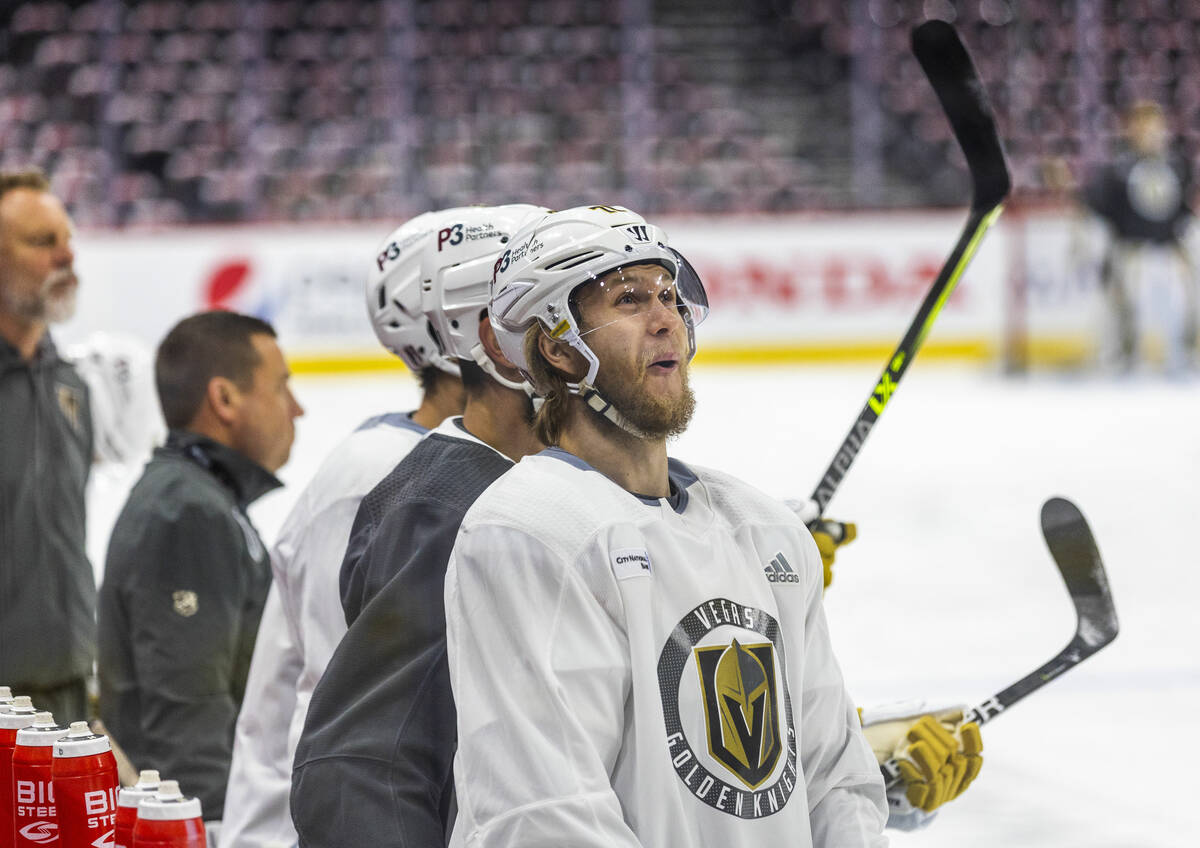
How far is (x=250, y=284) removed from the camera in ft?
37.1

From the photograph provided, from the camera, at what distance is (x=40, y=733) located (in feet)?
5.95

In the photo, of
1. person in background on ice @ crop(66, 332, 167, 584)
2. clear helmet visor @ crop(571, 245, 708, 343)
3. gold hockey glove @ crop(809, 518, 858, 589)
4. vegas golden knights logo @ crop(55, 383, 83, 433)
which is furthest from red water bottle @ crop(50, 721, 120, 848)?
person in background on ice @ crop(66, 332, 167, 584)

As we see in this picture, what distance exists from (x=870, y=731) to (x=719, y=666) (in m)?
0.72

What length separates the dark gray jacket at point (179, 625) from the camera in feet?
8.09

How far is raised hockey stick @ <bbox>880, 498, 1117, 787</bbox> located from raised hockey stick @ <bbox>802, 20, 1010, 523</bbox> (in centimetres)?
30

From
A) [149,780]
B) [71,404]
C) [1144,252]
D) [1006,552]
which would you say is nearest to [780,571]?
[149,780]

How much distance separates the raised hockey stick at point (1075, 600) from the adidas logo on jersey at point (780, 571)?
1.97 ft

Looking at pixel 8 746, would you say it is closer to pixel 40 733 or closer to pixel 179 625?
pixel 40 733

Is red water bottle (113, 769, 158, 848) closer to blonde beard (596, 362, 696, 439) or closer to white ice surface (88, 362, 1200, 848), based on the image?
blonde beard (596, 362, 696, 439)

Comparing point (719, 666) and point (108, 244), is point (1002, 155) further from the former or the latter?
point (108, 244)

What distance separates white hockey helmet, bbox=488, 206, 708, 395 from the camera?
5.51 feet

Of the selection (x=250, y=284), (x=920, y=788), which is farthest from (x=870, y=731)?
(x=250, y=284)

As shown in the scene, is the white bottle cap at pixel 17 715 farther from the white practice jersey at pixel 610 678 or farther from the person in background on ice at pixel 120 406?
the person in background on ice at pixel 120 406

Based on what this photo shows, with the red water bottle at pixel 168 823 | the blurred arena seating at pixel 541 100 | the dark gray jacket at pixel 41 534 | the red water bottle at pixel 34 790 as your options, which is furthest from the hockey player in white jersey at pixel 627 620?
the blurred arena seating at pixel 541 100
